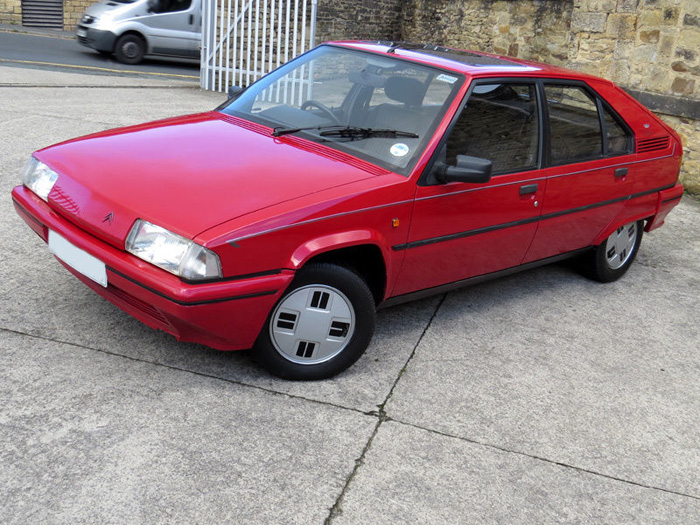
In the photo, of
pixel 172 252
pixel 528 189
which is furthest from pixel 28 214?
pixel 528 189

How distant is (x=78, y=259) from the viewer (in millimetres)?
3865

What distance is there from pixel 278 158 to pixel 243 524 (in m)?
1.92

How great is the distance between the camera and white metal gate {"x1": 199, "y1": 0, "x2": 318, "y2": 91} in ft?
43.7

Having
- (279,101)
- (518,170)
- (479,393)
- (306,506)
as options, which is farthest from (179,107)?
(306,506)

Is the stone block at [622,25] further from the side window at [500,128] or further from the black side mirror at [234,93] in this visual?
the black side mirror at [234,93]

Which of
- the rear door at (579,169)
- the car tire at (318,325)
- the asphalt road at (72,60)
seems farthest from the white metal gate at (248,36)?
the car tire at (318,325)

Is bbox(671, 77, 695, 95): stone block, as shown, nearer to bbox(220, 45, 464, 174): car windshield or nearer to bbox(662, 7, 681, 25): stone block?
bbox(662, 7, 681, 25): stone block

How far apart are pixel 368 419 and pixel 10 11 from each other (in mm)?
24856

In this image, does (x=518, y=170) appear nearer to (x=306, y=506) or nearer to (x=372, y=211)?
(x=372, y=211)

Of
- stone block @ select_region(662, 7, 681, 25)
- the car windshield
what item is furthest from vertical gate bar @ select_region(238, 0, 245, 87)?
the car windshield

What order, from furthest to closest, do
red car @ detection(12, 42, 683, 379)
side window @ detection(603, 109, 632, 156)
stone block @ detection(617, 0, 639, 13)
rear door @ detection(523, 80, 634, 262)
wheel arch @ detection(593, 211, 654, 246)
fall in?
stone block @ detection(617, 0, 639, 13) → wheel arch @ detection(593, 211, 654, 246) → side window @ detection(603, 109, 632, 156) → rear door @ detection(523, 80, 634, 262) → red car @ detection(12, 42, 683, 379)

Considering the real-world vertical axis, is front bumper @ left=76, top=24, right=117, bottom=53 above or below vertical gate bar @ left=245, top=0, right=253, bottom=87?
below

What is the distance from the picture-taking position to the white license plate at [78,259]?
3768 mm

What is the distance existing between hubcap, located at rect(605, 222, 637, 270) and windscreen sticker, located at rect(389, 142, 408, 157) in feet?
7.35
